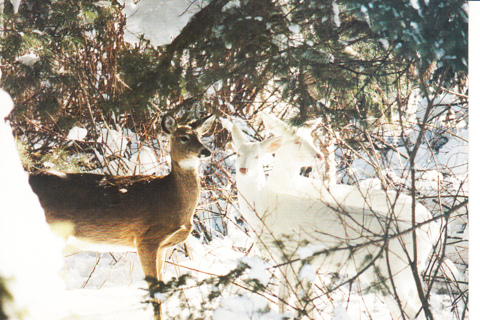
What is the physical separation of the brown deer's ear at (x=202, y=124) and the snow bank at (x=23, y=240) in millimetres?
506

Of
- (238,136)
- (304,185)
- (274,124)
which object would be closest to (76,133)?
(238,136)

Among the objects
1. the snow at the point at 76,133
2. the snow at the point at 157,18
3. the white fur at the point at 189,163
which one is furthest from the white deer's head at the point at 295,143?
the snow at the point at 76,133

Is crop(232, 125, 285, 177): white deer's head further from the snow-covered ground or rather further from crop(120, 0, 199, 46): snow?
crop(120, 0, 199, 46): snow

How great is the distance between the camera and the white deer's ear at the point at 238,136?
137cm

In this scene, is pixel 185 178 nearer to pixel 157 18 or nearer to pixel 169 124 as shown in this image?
pixel 169 124

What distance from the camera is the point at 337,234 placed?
1327 mm

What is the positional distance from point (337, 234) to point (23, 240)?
913 mm

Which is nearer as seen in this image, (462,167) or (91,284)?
(462,167)

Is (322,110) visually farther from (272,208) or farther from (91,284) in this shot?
(91,284)

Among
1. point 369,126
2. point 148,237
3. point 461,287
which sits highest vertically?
point 369,126

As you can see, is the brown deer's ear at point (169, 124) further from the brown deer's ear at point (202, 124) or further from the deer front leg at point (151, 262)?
the deer front leg at point (151, 262)

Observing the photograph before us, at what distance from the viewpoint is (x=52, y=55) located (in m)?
1.47

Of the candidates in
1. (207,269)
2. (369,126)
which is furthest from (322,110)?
(207,269)

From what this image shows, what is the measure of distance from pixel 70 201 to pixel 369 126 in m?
0.87
